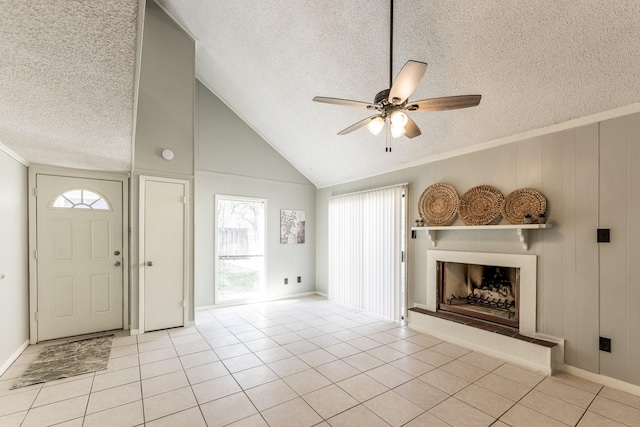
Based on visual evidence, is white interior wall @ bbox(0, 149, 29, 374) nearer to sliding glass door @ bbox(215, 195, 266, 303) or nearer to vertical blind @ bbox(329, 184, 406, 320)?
sliding glass door @ bbox(215, 195, 266, 303)

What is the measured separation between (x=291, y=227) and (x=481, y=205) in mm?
3733

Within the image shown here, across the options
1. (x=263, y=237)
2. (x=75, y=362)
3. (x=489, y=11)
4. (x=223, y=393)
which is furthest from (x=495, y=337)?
(x=75, y=362)

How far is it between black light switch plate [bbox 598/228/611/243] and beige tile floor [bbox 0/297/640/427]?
Result: 4.42ft

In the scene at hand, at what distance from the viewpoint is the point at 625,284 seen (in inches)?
105

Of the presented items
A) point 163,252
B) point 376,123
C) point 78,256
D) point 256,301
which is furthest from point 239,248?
point 376,123

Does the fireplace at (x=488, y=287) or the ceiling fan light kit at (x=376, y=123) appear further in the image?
the fireplace at (x=488, y=287)

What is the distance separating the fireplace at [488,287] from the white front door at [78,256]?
4477 mm

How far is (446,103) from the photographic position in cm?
216

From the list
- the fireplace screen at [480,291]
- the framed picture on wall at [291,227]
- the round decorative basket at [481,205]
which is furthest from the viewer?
the framed picture on wall at [291,227]

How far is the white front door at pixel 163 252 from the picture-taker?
407 cm

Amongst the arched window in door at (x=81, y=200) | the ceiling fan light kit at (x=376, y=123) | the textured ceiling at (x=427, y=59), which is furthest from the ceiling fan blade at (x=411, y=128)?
the arched window in door at (x=81, y=200)

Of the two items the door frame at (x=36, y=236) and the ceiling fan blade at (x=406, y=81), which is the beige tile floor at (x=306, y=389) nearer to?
the door frame at (x=36, y=236)

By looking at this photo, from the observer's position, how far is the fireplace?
3283 millimetres

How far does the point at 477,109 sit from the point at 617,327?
2.48 metres
